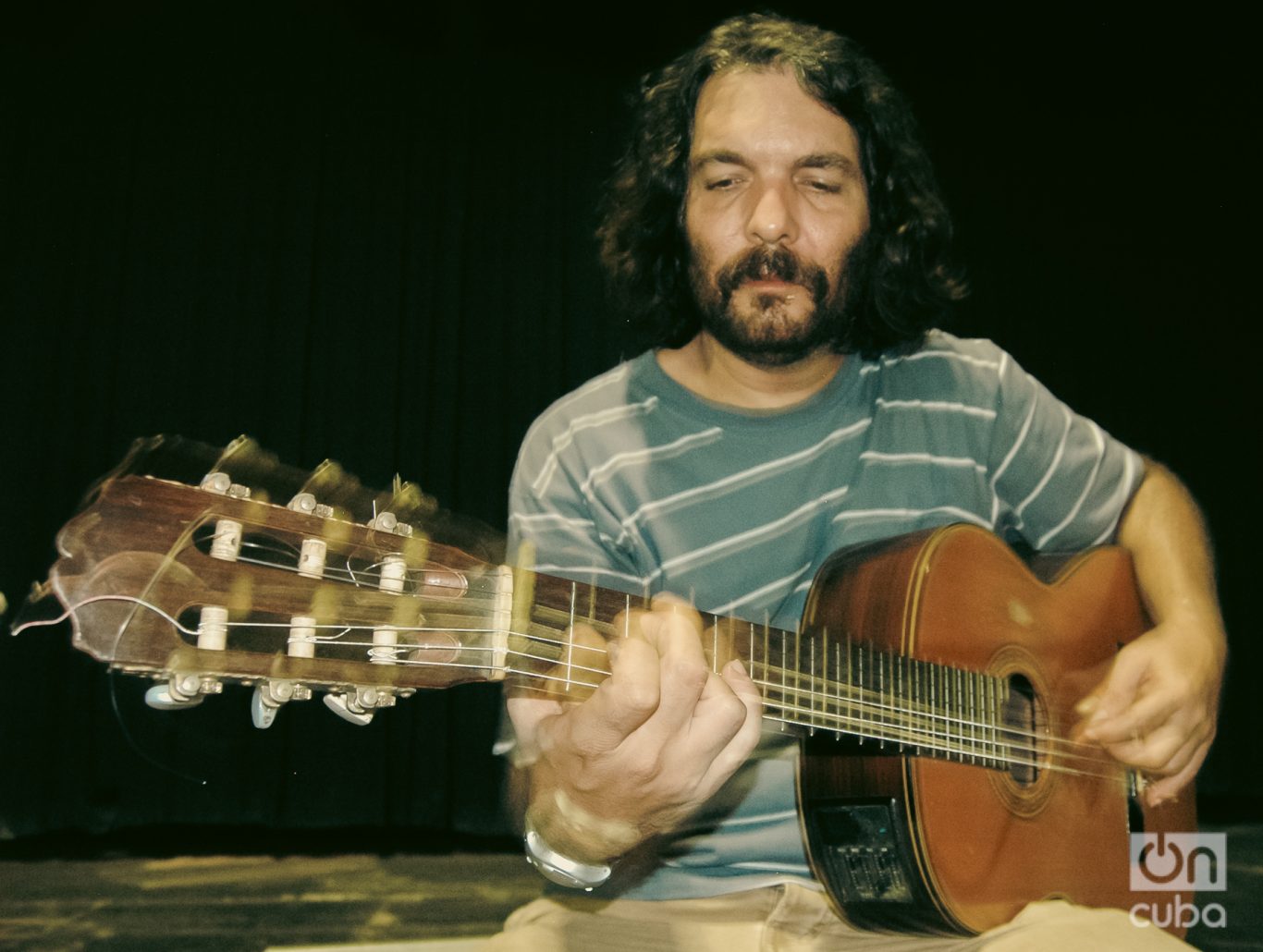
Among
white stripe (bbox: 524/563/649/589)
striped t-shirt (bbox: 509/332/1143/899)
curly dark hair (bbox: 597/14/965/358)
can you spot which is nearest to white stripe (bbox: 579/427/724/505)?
striped t-shirt (bbox: 509/332/1143/899)

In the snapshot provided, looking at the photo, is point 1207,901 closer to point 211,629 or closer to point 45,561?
point 211,629

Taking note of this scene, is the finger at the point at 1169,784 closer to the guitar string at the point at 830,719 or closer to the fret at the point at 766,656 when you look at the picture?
the guitar string at the point at 830,719

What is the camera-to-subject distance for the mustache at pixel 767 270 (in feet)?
5.25

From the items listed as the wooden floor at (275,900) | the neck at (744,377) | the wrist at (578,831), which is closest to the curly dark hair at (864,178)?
the neck at (744,377)

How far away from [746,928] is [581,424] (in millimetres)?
813

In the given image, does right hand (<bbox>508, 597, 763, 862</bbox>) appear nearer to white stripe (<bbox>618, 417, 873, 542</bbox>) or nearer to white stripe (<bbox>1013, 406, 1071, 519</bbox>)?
white stripe (<bbox>618, 417, 873, 542</bbox>)

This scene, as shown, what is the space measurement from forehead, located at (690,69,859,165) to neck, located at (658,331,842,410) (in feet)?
1.19

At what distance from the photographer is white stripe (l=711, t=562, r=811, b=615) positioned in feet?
4.73

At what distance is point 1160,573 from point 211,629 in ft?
5.01

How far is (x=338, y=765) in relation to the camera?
3541 mm

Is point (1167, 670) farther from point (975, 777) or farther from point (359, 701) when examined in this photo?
point (359, 701)

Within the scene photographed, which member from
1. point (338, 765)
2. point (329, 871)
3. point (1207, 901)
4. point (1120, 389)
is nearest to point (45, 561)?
point (338, 765)

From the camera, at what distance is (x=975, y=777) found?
1223 mm

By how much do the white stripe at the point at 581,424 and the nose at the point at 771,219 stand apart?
344mm
